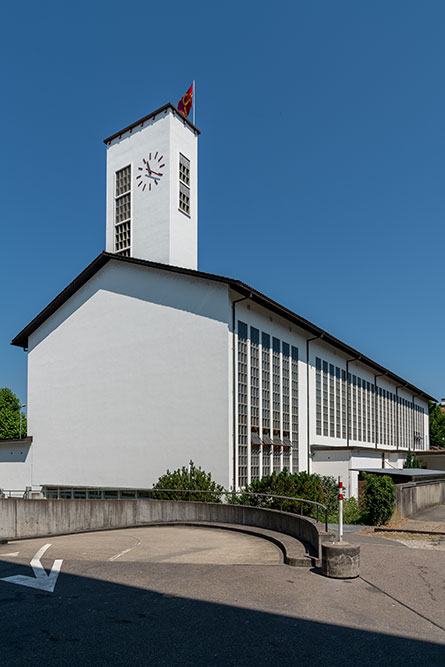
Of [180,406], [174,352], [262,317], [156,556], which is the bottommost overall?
[156,556]

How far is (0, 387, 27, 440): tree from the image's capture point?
67938 millimetres

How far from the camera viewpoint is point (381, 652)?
6.09 m

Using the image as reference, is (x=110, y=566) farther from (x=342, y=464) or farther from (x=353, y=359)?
(x=353, y=359)

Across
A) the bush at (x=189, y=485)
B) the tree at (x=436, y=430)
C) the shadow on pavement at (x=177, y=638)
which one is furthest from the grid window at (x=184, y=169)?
the tree at (x=436, y=430)

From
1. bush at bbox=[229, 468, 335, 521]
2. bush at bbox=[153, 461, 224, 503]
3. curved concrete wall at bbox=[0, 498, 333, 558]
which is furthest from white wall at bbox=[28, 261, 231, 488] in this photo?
bush at bbox=[229, 468, 335, 521]

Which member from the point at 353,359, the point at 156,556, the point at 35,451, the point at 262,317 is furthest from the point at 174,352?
the point at 353,359

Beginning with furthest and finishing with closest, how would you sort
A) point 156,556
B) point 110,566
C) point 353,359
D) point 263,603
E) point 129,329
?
point 353,359
point 129,329
point 156,556
point 110,566
point 263,603

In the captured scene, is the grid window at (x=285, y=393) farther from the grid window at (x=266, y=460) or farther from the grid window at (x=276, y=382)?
the grid window at (x=266, y=460)

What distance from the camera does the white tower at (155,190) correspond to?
3019 centimetres

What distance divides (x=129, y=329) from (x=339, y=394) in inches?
575

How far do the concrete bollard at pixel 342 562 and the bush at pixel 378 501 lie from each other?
23.8 ft

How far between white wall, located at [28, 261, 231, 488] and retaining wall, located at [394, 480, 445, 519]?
6.70m

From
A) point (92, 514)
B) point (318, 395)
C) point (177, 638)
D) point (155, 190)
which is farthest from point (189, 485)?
point (155, 190)

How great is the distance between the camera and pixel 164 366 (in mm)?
→ 25094
